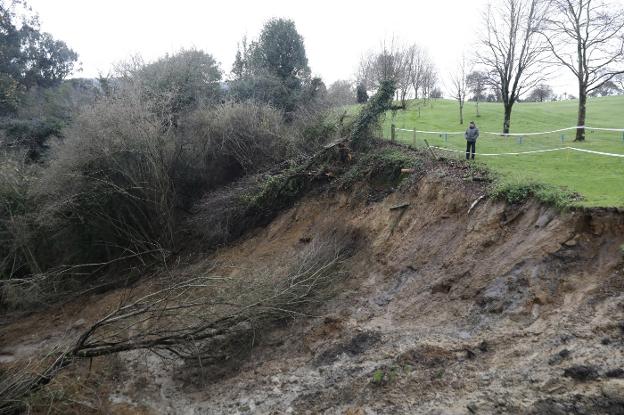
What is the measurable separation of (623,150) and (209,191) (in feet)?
49.1

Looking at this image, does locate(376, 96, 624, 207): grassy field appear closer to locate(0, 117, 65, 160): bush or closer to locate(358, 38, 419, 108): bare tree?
locate(358, 38, 419, 108): bare tree

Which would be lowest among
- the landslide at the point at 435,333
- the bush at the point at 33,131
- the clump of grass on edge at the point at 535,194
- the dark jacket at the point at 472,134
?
the landslide at the point at 435,333

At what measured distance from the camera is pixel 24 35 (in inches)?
1300

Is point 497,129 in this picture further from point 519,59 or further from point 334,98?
point 334,98

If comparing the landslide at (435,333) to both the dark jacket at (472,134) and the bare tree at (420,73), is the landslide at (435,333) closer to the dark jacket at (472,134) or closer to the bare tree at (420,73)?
the dark jacket at (472,134)

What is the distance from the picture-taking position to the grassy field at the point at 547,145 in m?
9.75

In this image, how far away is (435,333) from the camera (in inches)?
332

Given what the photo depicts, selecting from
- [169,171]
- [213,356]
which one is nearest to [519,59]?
[169,171]

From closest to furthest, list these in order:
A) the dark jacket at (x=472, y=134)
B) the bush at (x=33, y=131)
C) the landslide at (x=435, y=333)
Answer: the landslide at (x=435, y=333)
the dark jacket at (x=472, y=134)
the bush at (x=33, y=131)

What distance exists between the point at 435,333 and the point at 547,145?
12.8 metres

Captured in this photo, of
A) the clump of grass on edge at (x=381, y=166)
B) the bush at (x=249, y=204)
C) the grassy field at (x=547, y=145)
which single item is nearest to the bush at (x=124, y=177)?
the bush at (x=249, y=204)

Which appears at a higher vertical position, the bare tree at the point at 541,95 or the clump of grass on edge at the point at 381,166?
the bare tree at the point at 541,95

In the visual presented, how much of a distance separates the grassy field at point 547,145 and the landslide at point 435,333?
3.64ft

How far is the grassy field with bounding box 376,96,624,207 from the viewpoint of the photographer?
975cm
